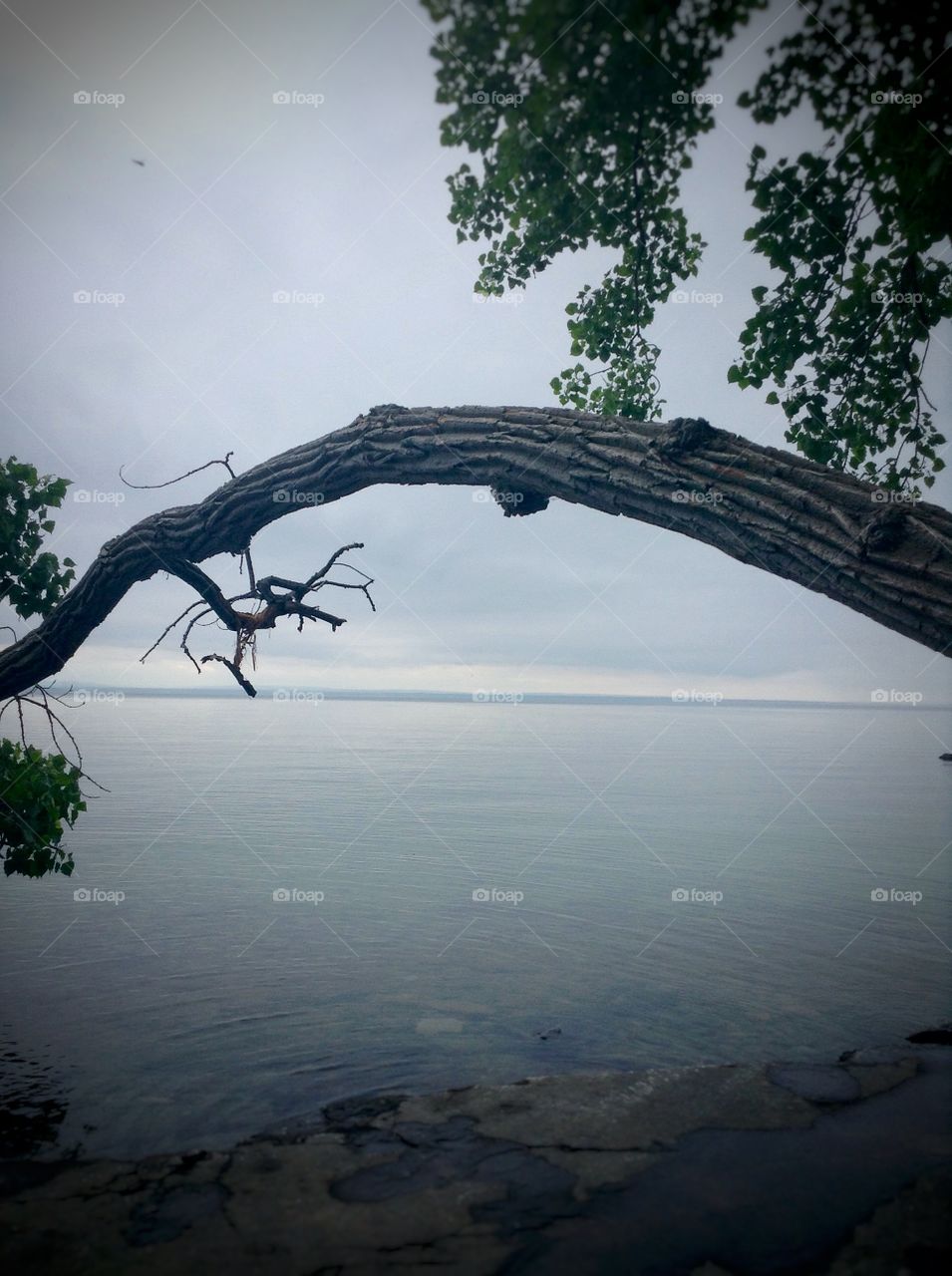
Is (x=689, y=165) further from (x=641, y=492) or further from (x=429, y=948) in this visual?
(x=429, y=948)

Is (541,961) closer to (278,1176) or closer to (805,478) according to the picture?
(278,1176)

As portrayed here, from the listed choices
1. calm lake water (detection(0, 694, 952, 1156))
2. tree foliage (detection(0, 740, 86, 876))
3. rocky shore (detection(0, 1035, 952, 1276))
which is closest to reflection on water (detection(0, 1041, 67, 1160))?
calm lake water (detection(0, 694, 952, 1156))

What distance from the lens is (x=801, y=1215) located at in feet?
15.3

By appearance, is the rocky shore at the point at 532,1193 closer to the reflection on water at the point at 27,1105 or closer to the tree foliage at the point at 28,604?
the reflection on water at the point at 27,1105

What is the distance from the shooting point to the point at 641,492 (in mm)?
4824

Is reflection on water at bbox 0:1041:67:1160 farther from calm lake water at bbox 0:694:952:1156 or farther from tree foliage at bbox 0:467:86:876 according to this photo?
tree foliage at bbox 0:467:86:876

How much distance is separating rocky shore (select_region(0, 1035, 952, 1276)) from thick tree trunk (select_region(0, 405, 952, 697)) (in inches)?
131

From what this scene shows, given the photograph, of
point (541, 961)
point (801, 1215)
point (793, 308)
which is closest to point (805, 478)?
point (793, 308)

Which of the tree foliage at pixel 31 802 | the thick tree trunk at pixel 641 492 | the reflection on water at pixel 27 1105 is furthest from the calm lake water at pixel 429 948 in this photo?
the thick tree trunk at pixel 641 492

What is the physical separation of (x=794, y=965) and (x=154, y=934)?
10869 millimetres

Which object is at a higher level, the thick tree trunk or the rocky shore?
the thick tree trunk

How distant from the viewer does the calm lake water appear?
346 inches

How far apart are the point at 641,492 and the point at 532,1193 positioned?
419 centimetres

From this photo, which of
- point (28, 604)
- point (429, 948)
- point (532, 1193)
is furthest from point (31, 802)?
point (429, 948)
